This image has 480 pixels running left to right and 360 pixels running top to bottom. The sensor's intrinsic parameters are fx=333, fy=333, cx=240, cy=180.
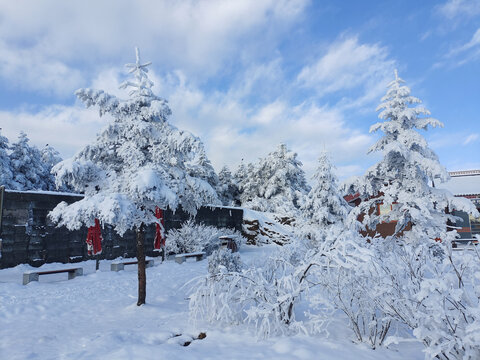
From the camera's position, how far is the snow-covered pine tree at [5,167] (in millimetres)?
24522

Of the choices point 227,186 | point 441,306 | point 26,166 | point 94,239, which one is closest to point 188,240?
point 94,239

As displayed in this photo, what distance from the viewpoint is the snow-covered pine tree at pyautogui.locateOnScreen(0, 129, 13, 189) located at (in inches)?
965

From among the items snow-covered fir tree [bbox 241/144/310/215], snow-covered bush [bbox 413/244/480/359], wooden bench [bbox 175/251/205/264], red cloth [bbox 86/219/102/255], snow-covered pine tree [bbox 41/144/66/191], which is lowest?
wooden bench [bbox 175/251/205/264]

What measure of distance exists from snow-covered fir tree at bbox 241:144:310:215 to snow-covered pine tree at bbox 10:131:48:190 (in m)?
18.5

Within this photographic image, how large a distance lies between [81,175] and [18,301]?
3.33 m

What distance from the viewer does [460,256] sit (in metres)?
4.07

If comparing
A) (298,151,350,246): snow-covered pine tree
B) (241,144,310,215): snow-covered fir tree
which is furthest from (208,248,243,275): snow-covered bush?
(241,144,310,215): snow-covered fir tree

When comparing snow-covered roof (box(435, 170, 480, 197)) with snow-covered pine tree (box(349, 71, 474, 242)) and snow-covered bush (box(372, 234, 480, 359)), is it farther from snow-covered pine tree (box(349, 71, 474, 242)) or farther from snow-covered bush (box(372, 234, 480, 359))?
snow-covered bush (box(372, 234, 480, 359))

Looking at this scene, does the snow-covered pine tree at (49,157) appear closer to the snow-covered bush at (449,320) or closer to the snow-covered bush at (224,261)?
the snow-covered bush at (224,261)

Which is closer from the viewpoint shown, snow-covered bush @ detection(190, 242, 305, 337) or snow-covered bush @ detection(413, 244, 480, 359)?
snow-covered bush @ detection(413, 244, 480, 359)

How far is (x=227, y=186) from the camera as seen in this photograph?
1476 inches

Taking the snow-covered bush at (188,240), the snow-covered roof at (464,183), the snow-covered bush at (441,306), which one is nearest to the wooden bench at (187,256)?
the snow-covered bush at (188,240)

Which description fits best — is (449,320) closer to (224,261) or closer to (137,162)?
(224,261)

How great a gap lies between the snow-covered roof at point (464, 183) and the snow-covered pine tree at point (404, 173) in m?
7.52
